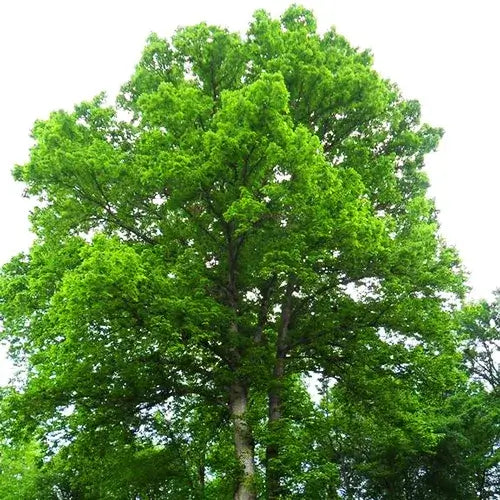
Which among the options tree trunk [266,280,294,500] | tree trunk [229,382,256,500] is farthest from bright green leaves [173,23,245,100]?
tree trunk [229,382,256,500]

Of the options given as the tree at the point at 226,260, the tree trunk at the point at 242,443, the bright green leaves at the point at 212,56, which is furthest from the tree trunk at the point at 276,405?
the bright green leaves at the point at 212,56

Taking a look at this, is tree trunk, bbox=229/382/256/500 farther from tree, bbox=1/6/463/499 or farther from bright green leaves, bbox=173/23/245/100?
bright green leaves, bbox=173/23/245/100

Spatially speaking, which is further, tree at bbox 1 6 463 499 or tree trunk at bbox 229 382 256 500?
tree trunk at bbox 229 382 256 500

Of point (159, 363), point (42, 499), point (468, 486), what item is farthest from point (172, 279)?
point (468, 486)

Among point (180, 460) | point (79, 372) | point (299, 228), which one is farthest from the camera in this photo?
point (180, 460)

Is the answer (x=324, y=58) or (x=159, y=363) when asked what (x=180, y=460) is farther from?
Answer: (x=324, y=58)

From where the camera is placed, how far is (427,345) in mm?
10055

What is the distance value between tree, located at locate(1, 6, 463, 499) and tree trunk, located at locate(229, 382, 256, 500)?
4 cm

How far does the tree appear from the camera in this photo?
27.3 feet

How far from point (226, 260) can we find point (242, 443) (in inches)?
141

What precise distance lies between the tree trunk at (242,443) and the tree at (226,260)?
1.4 inches

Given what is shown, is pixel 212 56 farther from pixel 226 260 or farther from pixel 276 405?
pixel 276 405

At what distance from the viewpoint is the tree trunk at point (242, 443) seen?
28.1 feet

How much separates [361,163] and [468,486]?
18.4 m
